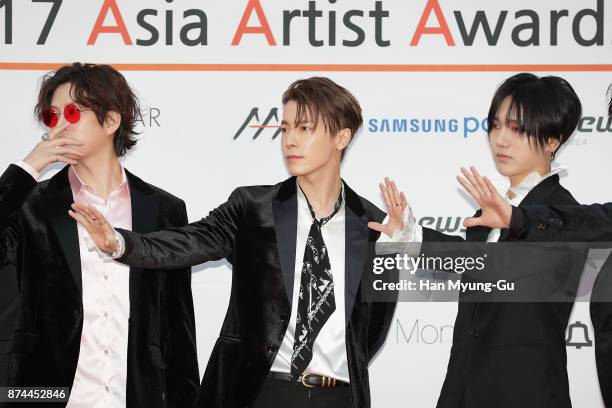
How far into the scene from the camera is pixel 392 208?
3.31 m

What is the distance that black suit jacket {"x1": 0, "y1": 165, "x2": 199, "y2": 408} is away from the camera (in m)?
3.25

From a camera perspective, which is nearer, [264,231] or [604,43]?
[264,231]

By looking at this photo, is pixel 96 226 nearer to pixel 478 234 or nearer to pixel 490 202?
pixel 490 202

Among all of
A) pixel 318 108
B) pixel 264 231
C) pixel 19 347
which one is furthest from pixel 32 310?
pixel 318 108

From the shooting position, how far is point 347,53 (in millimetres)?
4559

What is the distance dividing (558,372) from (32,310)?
6.71 ft

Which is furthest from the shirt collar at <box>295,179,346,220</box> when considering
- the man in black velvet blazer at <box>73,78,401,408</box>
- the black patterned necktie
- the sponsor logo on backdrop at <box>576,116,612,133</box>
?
the sponsor logo on backdrop at <box>576,116,612,133</box>

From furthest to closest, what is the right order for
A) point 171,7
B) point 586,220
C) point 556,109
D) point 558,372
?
point 171,7
point 556,109
point 558,372
point 586,220

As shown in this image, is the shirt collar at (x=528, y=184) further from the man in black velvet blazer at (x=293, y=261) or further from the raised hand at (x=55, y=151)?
the raised hand at (x=55, y=151)

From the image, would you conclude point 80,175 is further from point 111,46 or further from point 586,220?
point 586,220

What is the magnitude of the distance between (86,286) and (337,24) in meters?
2.06

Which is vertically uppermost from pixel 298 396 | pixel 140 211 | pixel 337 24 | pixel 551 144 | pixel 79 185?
pixel 337 24

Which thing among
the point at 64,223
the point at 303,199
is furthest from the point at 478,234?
the point at 64,223

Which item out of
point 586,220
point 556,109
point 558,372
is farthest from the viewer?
point 556,109
